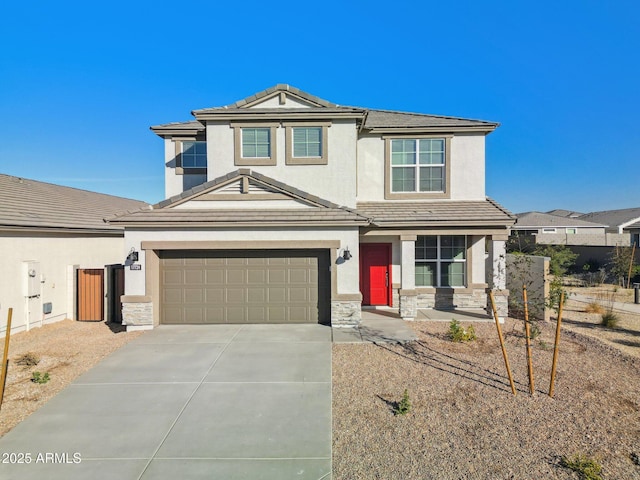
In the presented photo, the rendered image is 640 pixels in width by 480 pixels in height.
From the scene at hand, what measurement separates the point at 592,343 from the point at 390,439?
7.32 metres

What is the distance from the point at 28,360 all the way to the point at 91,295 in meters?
4.09

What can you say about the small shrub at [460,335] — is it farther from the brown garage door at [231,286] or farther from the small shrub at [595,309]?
the small shrub at [595,309]

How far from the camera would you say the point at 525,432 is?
4.73m

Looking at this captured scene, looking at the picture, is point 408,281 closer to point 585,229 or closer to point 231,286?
point 231,286

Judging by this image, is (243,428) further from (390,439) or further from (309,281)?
(309,281)

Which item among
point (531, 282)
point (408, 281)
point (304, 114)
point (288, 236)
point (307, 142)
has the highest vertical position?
point (304, 114)

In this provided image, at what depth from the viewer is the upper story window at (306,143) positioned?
1098cm

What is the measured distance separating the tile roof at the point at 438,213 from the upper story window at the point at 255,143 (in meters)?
3.58

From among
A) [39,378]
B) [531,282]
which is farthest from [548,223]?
[39,378]

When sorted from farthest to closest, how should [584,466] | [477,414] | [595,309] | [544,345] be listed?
[595,309] → [544,345] → [477,414] → [584,466]

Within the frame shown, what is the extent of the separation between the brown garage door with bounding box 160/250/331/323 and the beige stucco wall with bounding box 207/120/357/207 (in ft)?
7.44

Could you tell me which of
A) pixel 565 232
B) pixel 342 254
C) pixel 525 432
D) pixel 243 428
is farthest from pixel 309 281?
pixel 565 232

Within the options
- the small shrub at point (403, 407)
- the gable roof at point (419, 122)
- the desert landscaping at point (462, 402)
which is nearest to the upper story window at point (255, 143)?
the gable roof at point (419, 122)

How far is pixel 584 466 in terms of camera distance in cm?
397
